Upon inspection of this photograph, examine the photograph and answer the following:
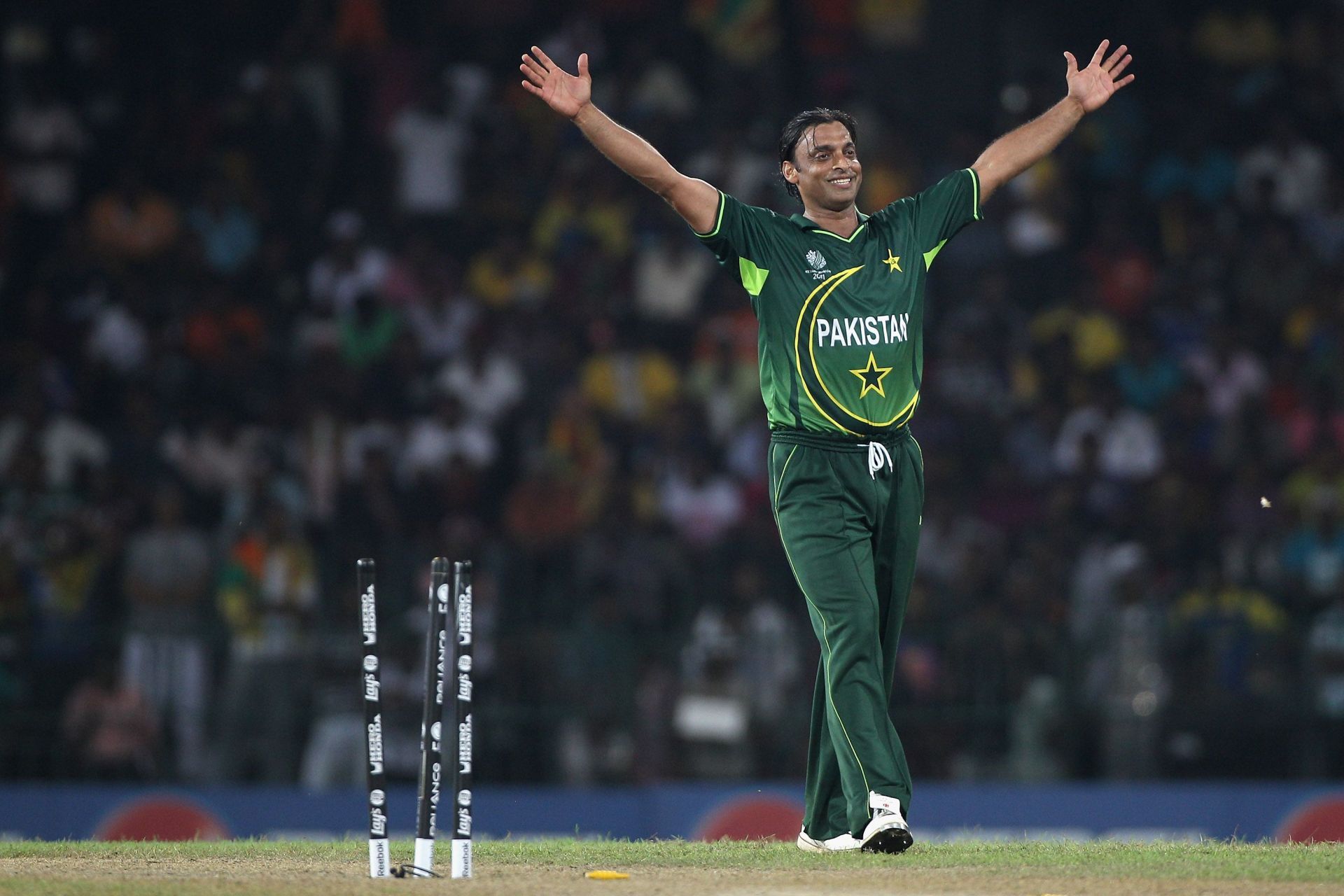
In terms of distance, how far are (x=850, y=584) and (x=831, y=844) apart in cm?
99

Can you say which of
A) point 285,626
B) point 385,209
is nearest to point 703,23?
point 385,209

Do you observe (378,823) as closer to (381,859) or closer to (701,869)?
(381,859)

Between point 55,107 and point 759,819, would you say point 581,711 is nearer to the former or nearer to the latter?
point 759,819

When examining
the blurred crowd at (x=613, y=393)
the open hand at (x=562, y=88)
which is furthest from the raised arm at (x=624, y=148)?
the blurred crowd at (x=613, y=393)

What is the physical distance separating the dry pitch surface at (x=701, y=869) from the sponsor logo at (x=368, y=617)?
2.53 ft

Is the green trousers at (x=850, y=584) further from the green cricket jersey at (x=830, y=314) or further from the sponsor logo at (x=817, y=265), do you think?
the sponsor logo at (x=817, y=265)

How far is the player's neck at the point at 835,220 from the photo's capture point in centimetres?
757

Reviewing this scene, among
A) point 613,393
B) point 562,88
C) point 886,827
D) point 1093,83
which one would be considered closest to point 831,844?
point 886,827

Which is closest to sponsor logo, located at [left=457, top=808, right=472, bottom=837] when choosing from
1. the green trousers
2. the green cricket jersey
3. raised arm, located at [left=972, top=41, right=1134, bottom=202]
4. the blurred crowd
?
the green trousers

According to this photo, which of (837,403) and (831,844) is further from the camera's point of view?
(831,844)

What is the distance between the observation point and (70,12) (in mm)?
18750

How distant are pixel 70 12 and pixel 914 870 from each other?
47.9ft

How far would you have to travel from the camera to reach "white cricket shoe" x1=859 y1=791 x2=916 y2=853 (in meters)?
7.08

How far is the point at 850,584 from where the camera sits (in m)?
7.29
